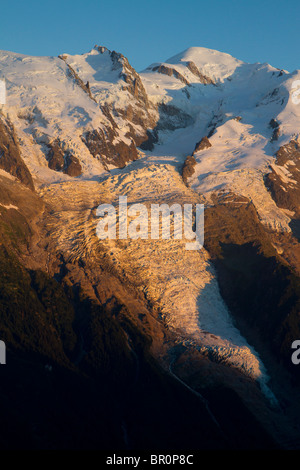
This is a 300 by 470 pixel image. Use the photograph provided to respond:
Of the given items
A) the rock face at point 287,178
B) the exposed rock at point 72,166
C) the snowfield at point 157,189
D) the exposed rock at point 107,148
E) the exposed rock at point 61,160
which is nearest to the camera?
the snowfield at point 157,189

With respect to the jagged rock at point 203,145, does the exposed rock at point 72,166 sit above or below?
below

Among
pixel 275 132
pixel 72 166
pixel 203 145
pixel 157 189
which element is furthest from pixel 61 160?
pixel 275 132

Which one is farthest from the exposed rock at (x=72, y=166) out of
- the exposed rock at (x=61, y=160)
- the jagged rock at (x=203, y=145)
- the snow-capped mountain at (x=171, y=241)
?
the jagged rock at (x=203, y=145)

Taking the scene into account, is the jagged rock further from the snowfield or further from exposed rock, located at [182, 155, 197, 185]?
exposed rock, located at [182, 155, 197, 185]

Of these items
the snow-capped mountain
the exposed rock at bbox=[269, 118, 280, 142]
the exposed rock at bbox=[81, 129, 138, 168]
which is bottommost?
the snow-capped mountain

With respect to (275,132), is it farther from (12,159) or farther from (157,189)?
(12,159)

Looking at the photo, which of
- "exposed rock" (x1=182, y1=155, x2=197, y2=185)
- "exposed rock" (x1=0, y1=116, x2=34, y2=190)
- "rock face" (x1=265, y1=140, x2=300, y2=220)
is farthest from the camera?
"exposed rock" (x1=182, y1=155, x2=197, y2=185)

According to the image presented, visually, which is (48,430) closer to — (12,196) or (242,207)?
(12,196)

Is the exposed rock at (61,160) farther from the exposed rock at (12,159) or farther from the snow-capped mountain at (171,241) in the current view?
the exposed rock at (12,159)

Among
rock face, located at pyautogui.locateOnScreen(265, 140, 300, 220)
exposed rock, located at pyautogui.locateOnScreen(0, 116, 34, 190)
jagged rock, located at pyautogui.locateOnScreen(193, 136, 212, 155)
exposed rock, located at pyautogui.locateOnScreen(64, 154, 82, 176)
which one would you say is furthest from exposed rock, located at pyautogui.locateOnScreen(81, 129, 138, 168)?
rock face, located at pyautogui.locateOnScreen(265, 140, 300, 220)
